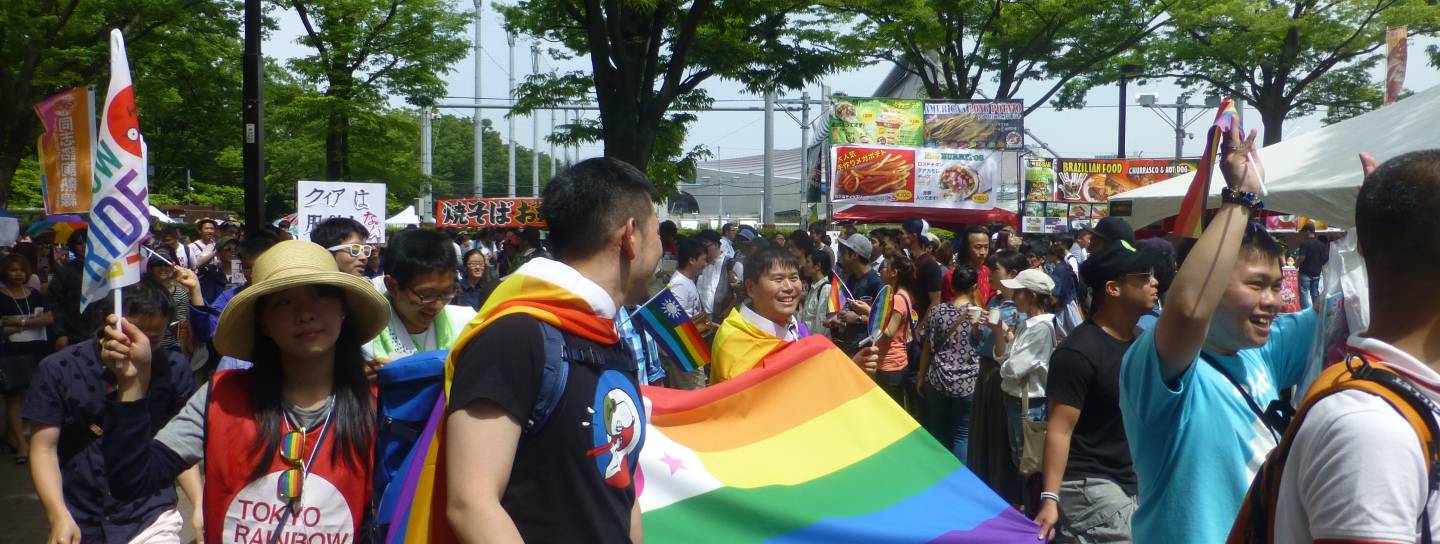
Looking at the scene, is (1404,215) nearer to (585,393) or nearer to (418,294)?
(585,393)

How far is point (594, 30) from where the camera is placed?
42.1 feet

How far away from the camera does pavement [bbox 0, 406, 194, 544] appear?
272 inches

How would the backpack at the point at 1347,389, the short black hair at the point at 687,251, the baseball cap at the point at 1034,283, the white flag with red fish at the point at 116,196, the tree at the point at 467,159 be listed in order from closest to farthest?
the backpack at the point at 1347,389, the white flag with red fish at the point at 116,196, the baseball cap at the point at 1034,283, the short black hair at the point at 687,251, the tree at the point at 467,159

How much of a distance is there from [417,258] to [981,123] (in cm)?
2224

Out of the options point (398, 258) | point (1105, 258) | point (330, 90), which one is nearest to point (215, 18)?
point (330, 90)

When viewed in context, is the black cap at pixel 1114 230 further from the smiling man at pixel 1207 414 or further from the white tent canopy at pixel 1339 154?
the smiling man at pixel 1207 414

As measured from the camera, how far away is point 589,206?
2490 mm

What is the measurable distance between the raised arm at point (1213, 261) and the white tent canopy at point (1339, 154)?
16.2 ft

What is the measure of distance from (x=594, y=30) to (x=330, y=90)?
12.8m

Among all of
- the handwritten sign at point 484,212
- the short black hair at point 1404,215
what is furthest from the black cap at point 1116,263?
the handwritten sign at point 484,212

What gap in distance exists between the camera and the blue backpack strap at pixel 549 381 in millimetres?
2287

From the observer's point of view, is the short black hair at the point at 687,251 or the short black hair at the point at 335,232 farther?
the short black hair at the point at 687,251

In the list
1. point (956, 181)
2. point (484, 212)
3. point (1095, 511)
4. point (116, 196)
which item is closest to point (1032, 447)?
point (1095, 511)

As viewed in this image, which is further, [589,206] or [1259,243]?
[1259,243]
